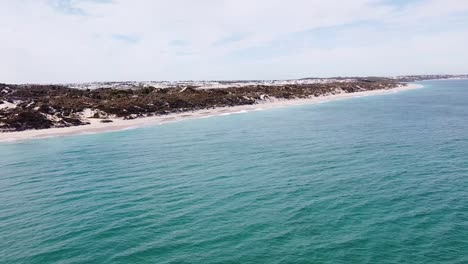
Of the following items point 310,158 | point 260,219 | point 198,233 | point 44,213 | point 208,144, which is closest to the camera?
point 198,233

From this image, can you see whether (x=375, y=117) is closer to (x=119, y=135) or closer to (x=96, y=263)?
(x=119, y=135)

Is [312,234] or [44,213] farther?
[44,213]

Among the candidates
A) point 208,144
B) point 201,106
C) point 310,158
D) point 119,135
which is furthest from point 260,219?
point 201,106

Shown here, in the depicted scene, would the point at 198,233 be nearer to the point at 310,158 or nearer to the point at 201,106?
the point at 310,158

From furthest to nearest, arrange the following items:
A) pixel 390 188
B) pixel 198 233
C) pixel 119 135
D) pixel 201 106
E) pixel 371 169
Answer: pixel 201 106 → pixel 119 135 → pixel 371 169 → pixel 390 188 → pixel 198 233

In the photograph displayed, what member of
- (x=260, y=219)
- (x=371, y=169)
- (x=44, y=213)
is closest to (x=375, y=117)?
(x=371, y=169)

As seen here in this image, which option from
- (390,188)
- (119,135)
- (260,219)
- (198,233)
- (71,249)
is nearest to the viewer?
(71,249)
